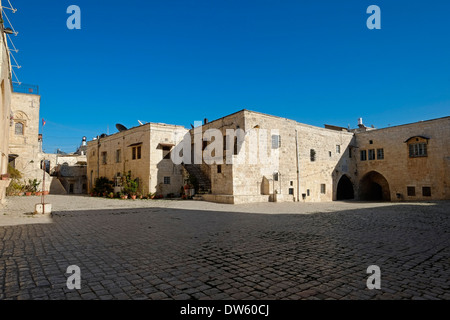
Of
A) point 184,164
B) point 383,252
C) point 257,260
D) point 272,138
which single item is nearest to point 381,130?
point 272,138

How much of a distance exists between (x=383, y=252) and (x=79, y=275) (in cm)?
563

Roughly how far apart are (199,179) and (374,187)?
20.0m

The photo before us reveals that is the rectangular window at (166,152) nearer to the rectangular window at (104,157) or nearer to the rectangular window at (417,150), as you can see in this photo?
the rectangular window at (104,157)

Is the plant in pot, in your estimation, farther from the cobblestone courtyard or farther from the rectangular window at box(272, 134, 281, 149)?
the cobblestone courtyard

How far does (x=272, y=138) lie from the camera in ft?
63.1

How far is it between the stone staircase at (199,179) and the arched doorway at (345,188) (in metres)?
14.5

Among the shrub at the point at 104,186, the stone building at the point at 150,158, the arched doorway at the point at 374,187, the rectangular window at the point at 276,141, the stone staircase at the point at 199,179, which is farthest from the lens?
the arched doorway at the point at 374,187

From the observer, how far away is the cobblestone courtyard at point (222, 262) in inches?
127

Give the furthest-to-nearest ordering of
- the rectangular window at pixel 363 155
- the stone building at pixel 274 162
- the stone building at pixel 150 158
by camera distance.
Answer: the rectangular window at pixel 363 155 < the stone building at pixel 150 158 < the stone building at pixel 274 162

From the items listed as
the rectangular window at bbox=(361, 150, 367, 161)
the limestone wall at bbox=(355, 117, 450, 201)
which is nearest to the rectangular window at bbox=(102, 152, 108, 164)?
the limestone wall at bbox=(355, 117, 450, 201)

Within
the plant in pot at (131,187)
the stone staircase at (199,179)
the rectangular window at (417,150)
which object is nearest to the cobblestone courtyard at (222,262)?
the stone staircase at (199,179)

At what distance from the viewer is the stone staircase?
1966 cm

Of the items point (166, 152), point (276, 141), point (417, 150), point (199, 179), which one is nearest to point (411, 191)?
point (417, 150)
